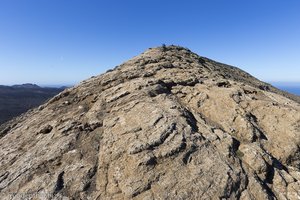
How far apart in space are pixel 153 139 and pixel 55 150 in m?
6.99

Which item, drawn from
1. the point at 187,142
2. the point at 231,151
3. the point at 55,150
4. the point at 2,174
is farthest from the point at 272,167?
the point at 2,174

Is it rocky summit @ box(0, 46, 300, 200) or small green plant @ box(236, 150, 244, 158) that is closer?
rocky summit @ box(0, 46, 300, 200)

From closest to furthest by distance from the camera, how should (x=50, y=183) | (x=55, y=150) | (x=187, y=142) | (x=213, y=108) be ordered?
(x=50, y=183)
(x=187, y=142)
(x=55, y=150)
(x=213, y=108)

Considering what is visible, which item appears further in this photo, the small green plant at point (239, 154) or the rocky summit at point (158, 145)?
the small green plant at point (239, 154)

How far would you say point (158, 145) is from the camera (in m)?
17.7

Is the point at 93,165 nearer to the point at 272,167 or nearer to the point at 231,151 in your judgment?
the point at 231,151

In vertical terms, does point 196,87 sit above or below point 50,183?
above

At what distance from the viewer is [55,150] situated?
19531mm

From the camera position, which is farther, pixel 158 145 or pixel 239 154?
pixel 239 154

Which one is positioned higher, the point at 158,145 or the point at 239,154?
the point at 158,145

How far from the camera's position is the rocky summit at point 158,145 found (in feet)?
51.8

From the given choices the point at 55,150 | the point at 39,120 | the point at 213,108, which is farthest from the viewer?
the point at 39,120

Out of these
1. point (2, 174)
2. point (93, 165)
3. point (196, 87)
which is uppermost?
point (196, 87)

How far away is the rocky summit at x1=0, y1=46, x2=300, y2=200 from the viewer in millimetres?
15789
